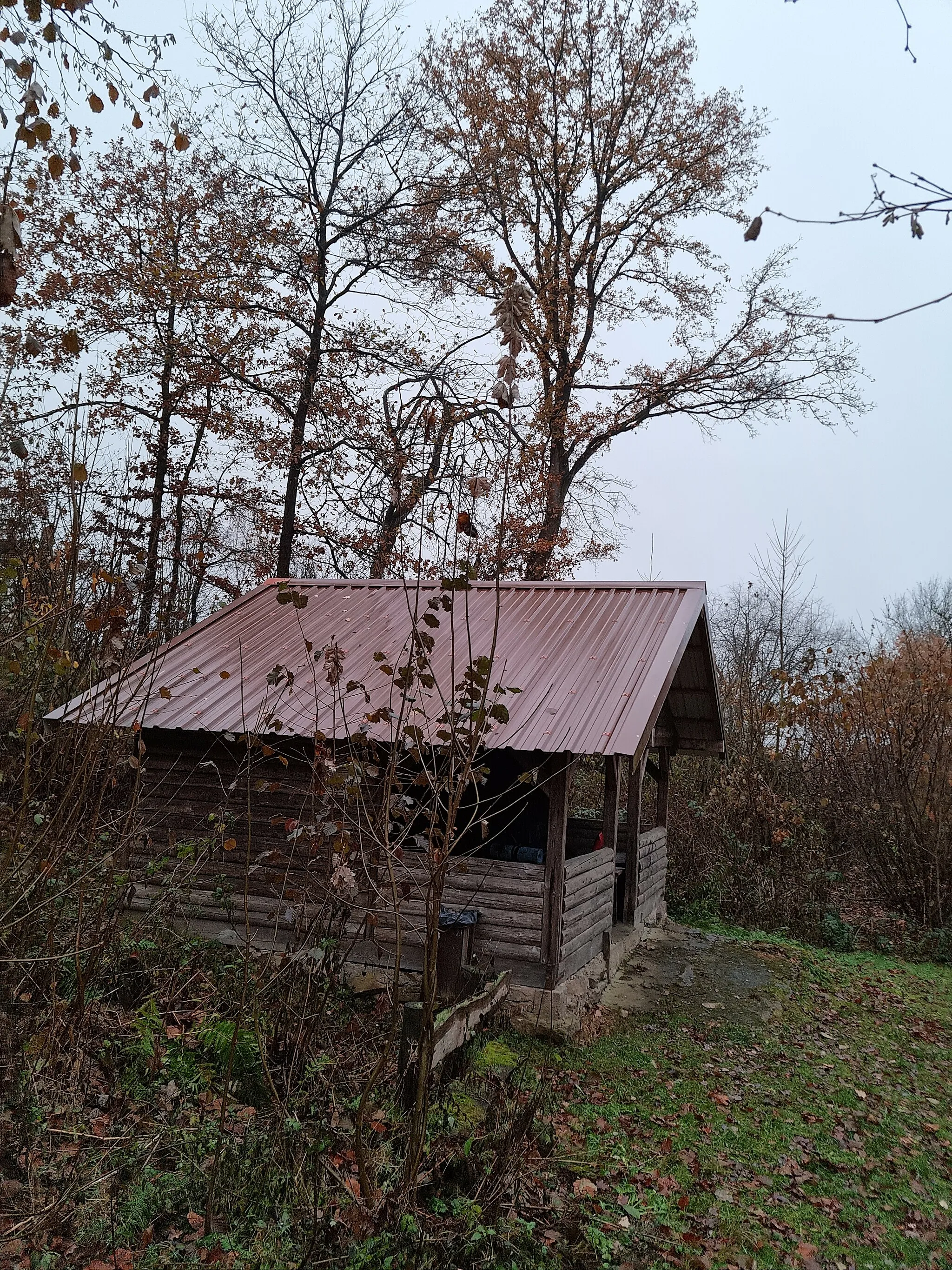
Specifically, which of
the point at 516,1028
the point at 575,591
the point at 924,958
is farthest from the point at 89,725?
the point at 924,958

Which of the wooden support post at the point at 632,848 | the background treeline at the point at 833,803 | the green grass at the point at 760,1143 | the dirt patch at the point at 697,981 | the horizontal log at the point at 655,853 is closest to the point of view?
the green grass at the point at 760,1143

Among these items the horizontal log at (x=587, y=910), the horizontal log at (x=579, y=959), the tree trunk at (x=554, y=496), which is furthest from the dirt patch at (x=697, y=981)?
the tree trunk at (x=554, y=496)

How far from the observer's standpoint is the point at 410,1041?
416 centimetres

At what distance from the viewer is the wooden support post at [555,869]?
26.3ft

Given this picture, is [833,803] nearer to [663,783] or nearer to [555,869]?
[663,783]

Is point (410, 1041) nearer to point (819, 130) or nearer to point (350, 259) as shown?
point (819, 130)

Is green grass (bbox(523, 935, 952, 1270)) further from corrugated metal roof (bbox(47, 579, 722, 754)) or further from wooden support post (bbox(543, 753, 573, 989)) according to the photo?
corrugated metal roof (bbox(47, 579, 722, 754))

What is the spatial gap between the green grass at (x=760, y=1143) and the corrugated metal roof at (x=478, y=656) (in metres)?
2.83

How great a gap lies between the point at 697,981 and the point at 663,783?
402 centimetres

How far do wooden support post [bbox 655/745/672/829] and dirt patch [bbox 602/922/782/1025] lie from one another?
1892mm

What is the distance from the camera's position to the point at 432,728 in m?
7.99

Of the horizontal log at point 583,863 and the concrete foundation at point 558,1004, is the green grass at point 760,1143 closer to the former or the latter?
the concrete foundation at point 558,1004

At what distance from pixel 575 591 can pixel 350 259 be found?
12.1 m

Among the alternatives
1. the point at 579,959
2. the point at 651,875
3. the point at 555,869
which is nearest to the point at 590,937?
the point at 579,959
